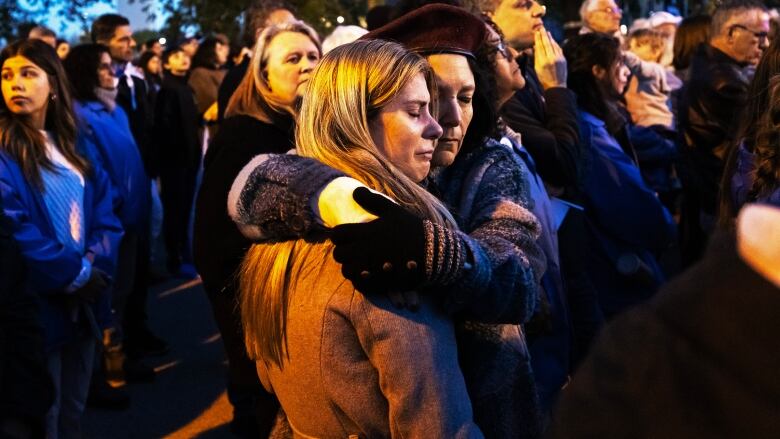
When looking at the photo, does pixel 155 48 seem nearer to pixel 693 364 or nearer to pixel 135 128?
pixel 135 128

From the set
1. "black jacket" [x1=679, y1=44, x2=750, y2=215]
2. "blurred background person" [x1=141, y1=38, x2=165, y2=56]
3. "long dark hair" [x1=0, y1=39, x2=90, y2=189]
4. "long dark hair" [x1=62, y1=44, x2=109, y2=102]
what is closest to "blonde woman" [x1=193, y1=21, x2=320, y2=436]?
"long dark hair" [x1=0, y1=39, x2=90, y2=189]

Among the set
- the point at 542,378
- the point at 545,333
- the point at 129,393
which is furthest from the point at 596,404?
the point at 129,393

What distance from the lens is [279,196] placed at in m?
2.48

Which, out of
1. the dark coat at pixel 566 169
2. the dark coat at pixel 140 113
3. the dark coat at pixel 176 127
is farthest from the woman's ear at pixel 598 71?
the dark coat at pixel 176 127

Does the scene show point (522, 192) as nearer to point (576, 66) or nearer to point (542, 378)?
point (542, 378)

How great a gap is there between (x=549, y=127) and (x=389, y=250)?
2.67m

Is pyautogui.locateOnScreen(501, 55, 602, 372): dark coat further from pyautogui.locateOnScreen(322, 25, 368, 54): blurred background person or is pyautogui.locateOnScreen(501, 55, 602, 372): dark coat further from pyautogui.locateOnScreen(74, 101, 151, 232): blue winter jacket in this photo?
pyautogui.locateOnScreen(74, 101, 151, 232): blue winter jacket

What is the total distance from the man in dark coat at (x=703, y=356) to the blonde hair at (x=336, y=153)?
4.70 feet

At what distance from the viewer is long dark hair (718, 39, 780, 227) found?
10.5 ft

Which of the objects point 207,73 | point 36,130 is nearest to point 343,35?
point 36,130

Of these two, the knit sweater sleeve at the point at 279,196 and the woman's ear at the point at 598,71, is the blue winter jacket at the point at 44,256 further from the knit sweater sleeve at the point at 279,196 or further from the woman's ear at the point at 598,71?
the woman's ear at the point at 598,71

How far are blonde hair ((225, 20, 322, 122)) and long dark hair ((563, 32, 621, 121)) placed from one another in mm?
1541

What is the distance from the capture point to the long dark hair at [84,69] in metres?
7.29

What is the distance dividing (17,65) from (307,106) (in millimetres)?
3284
